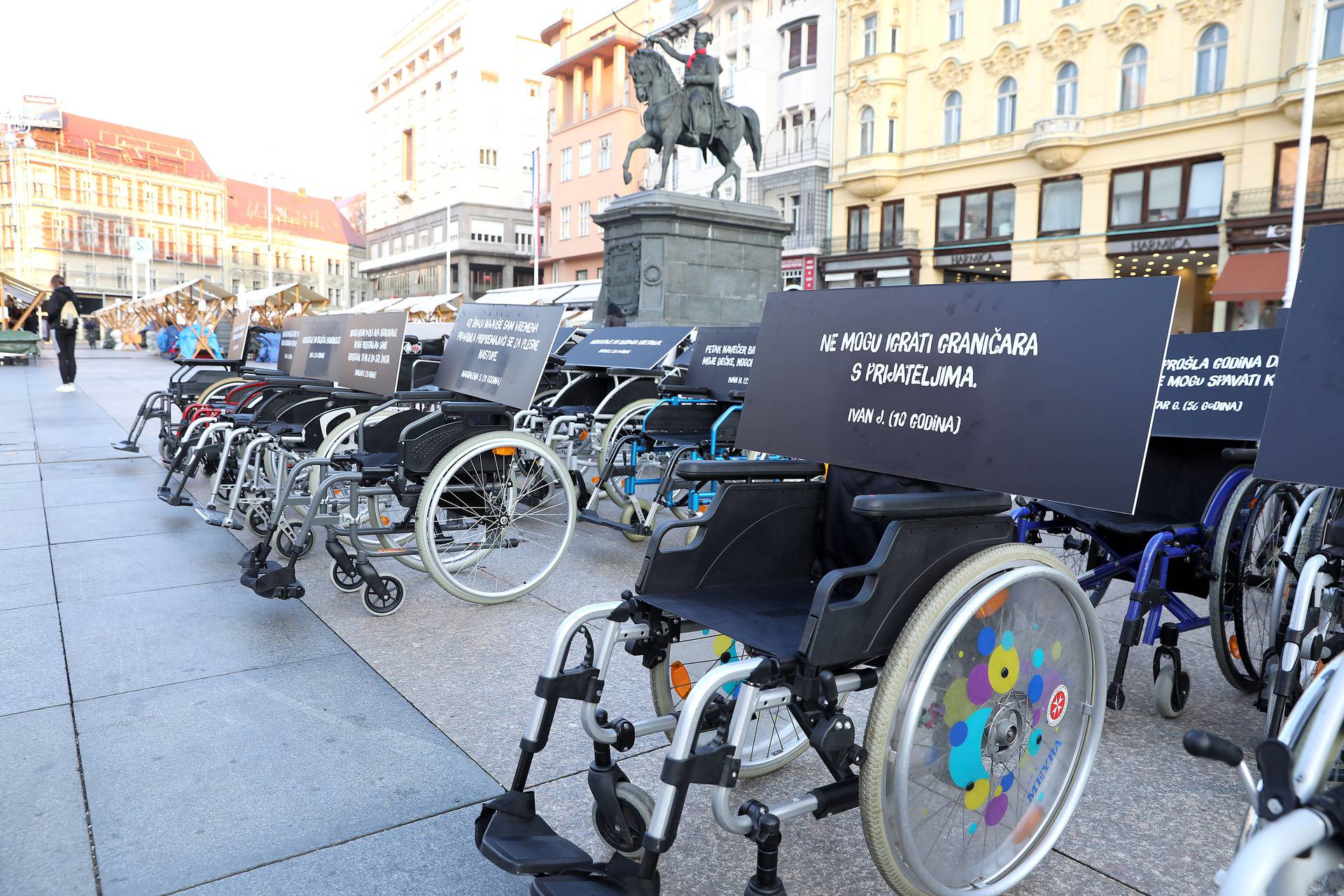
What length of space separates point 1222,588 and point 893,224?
104 ft

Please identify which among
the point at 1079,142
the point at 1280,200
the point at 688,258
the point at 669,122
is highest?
the point at 1079,142

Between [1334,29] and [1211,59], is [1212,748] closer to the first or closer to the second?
[1334,29]

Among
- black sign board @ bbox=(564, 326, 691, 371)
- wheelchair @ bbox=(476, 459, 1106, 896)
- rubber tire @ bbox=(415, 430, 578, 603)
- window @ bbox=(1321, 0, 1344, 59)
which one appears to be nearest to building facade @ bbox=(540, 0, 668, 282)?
window @ bbox=(1321, 0, 1344, 59)

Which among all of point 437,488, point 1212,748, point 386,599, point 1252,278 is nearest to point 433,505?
point 437,488

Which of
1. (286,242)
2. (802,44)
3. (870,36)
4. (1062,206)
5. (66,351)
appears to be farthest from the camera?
(286,242)

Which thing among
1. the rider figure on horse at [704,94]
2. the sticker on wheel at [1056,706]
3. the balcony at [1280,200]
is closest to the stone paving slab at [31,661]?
the sticker on wheel at [1056,706]

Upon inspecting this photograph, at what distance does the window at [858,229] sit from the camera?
111 ft

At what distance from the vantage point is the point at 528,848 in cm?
189

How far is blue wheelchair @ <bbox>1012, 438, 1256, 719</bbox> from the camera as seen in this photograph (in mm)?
3088

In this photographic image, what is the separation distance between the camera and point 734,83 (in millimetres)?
38719

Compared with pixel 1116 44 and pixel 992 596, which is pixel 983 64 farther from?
pixel 992 596

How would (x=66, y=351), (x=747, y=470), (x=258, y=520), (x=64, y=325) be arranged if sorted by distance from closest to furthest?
(x=747, y=470) → (x=258, y=520) → (x=64, y=325) → (x=66, y=351)

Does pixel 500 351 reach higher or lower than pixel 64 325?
lower

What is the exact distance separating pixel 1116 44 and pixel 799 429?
2926 cm
